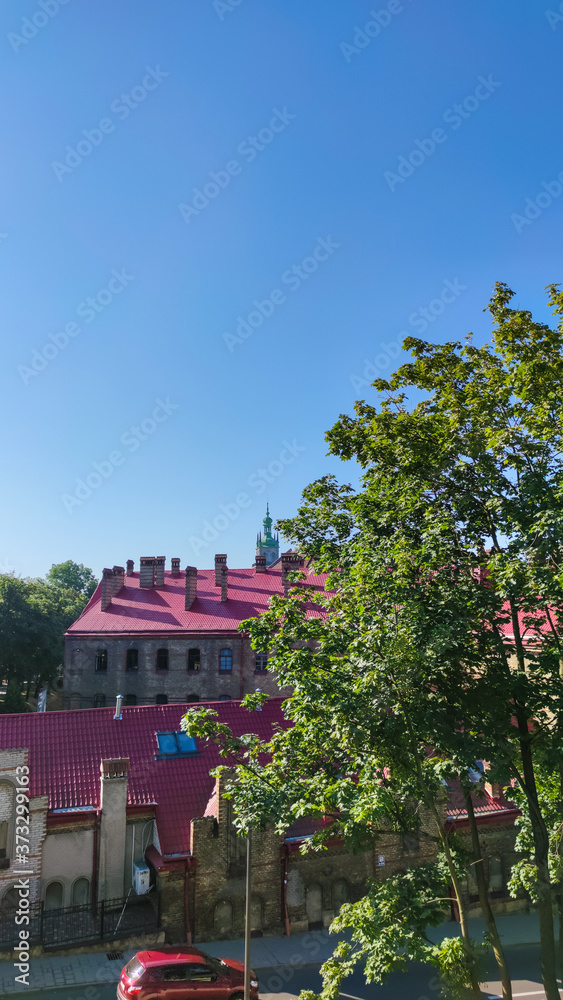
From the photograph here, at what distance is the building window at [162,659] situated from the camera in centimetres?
4006

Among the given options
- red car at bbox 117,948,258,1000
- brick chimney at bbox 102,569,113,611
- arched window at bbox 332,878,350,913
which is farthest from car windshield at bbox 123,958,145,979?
brick chimney at bbox 102,569,113,611

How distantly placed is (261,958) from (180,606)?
26.9 metres

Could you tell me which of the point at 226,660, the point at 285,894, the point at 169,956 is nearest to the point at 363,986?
the point at 285,894

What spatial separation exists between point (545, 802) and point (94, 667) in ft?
104

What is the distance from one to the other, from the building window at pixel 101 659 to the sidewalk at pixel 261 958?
24.8 meters

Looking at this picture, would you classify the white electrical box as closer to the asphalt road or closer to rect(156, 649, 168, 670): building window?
the asphalt road

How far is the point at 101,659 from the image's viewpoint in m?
40.2

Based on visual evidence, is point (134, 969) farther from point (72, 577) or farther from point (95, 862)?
point (72, 577)

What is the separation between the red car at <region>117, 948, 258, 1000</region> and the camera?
1336 cm

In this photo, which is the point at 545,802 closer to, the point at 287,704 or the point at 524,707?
A: the point at 524,707

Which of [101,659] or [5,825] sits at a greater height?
[101,659]

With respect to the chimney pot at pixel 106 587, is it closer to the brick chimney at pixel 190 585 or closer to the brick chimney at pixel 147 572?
the brick chimney at pixel 147 572

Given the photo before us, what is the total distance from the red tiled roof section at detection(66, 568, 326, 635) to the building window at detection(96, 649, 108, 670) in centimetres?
124

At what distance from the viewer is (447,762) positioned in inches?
450
